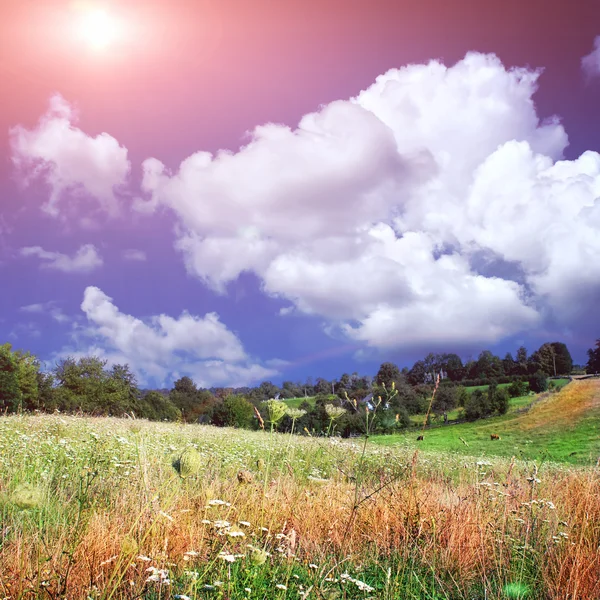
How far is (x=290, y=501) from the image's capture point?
530 centimetres

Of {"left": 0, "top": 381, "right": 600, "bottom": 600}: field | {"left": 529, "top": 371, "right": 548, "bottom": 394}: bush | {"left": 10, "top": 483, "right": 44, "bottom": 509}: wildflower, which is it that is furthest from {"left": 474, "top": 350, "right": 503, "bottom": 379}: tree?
{"left": 10, "top": 483, "right": 44, "bottom": 509}: wildflower

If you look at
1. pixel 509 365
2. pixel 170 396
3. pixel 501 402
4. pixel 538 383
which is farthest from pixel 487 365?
pixel 170 396

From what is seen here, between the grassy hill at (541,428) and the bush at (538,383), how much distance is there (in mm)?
3557

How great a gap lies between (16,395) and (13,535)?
30603 millimetres

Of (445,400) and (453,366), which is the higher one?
(453,366)

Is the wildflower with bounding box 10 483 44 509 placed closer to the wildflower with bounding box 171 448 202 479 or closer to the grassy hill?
the wildflower with bounding box 171 448 202 479

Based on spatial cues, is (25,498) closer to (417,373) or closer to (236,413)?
(236,413)

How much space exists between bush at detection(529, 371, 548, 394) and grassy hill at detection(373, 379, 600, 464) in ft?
11.7

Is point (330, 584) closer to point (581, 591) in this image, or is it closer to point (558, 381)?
point (581, 591)

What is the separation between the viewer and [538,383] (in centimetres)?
5709

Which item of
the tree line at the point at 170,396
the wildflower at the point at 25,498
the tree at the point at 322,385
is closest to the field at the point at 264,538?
the wildflower at the point at 25,498

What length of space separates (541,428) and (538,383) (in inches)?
842

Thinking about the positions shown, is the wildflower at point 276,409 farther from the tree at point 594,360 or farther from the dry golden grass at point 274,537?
the tree at point 594,360

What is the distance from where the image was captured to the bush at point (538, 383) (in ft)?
185
